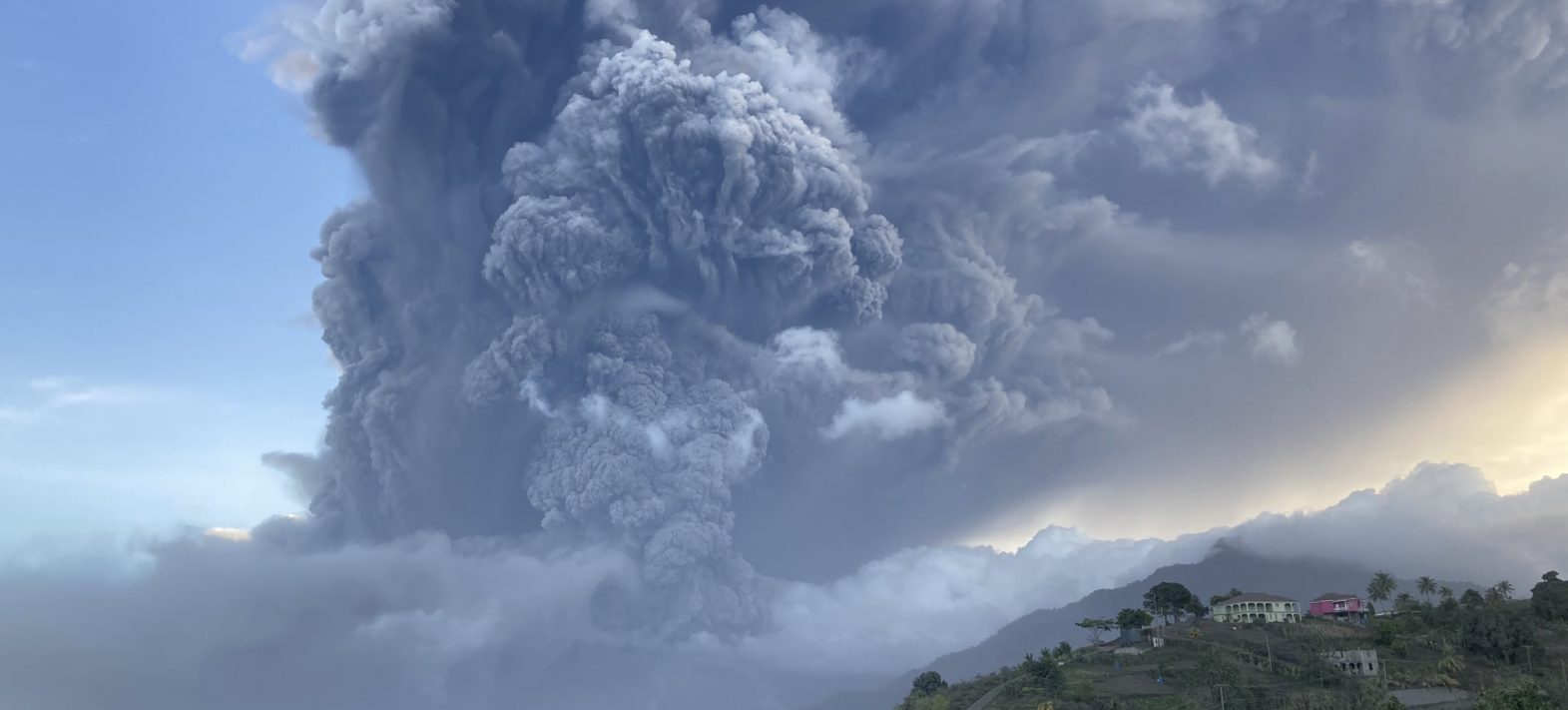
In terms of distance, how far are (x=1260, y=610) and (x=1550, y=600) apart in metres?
32.2

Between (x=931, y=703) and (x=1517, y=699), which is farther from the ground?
(x=931, y=703)

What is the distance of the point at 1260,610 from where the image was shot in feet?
505

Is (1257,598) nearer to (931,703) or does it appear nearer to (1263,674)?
(1263,674)

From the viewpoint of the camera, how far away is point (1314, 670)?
113 metres

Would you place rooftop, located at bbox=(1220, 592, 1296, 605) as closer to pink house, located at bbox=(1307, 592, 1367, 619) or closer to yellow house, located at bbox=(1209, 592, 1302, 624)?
yellow house, located at bbox=(1209, 592, 1302, 624)

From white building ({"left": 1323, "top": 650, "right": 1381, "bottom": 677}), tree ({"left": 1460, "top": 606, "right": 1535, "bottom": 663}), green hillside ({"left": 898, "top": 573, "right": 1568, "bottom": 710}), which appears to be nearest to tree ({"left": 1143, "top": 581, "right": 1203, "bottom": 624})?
green hillside ({"left": 898, "top": 573, "right": 1568, "bottom": 710})

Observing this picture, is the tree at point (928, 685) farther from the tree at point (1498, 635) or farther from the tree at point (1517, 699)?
the tree at point (1517, 699)

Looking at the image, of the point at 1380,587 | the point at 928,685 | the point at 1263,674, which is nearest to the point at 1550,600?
the point at 1380,587

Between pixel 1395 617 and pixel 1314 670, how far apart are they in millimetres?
34877

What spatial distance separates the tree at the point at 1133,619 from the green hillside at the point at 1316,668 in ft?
7.13

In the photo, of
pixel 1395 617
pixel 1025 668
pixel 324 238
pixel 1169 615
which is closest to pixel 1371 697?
pixel 1025 668

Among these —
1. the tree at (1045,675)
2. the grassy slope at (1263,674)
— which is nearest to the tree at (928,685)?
the grassy slope at (1263,674)

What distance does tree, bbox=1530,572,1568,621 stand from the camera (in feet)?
432

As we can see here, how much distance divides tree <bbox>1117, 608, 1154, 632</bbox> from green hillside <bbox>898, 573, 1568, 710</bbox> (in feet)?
7.13
